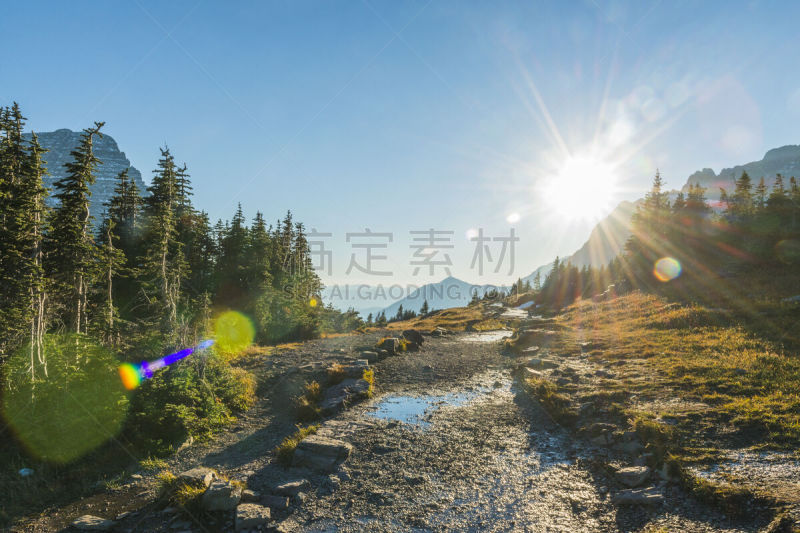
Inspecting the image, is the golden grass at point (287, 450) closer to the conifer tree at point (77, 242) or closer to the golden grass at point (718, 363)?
the conifer tree at point (77, 242)

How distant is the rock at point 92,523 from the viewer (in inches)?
318

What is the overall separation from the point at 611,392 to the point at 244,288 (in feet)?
132

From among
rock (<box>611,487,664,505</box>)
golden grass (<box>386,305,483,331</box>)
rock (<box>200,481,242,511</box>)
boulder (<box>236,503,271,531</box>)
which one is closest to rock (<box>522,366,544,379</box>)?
rock (<box>611,487,664,505</box>)

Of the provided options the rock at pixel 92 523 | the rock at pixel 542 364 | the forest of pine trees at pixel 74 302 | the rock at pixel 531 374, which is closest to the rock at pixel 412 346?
the rock at pixel 542 364

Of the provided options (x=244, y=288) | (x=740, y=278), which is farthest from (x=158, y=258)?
(x=740, y=278)

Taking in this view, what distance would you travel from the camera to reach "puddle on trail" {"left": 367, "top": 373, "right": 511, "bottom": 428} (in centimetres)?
1481

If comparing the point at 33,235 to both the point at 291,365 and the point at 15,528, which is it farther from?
the point at 291,365

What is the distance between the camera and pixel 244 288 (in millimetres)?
41844

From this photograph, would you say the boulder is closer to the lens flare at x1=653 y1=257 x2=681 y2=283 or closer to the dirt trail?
the dirt trail

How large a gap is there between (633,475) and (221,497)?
11196 millimetres

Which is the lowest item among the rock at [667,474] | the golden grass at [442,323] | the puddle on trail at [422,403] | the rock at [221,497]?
the golden grass at [442,323]

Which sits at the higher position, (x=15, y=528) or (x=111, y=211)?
(x=111, y=211)

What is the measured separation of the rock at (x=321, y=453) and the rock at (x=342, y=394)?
400 centimetres

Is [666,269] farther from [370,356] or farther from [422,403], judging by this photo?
[422,403]
